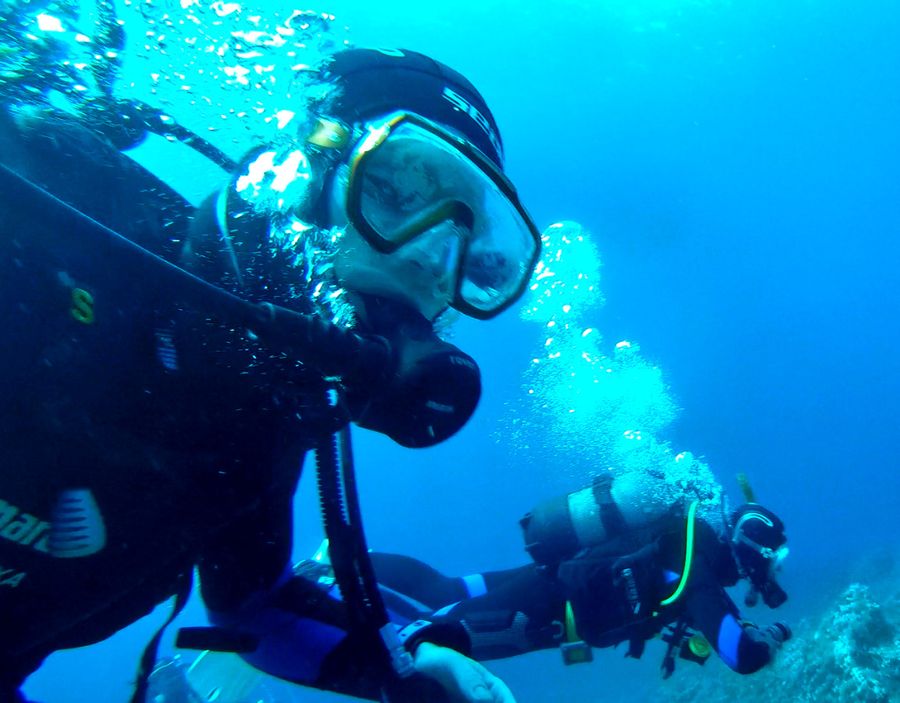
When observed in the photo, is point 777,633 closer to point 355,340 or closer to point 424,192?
point 424,192

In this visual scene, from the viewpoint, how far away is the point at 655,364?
160 feet

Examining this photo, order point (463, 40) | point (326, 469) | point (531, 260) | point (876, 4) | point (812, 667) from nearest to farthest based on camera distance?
1. point (326, 469)
2. point (531, 260)
3. point (812, 667)
4. point (463, 40)
5. point (876, 4)

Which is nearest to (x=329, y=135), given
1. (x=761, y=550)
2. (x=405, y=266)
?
(x=405, y=266)

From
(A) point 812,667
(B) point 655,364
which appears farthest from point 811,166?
(A) point 812,667

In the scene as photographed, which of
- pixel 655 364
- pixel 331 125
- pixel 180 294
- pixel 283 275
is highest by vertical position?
pixel 655 364

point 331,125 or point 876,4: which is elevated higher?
point 876,4

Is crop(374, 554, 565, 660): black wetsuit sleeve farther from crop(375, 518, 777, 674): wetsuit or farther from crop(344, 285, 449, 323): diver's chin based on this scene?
crop(344, 285, 449, 323): diver's chin

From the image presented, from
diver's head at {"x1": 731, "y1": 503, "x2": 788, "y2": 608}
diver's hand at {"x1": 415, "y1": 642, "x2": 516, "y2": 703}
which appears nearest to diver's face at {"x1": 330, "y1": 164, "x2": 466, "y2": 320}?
diver's hand at {"x1": 415, "y1": 642, "x2": 516, "y2": 703}

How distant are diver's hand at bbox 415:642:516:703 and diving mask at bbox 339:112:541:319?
50.8 inches

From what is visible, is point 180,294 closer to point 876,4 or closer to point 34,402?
point 34,402

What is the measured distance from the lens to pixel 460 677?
5.46 ft

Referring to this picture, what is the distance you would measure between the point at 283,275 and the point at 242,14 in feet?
6.98

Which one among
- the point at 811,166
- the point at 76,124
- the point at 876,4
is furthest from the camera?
the point at 811,166

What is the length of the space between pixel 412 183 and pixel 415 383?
83 cm
